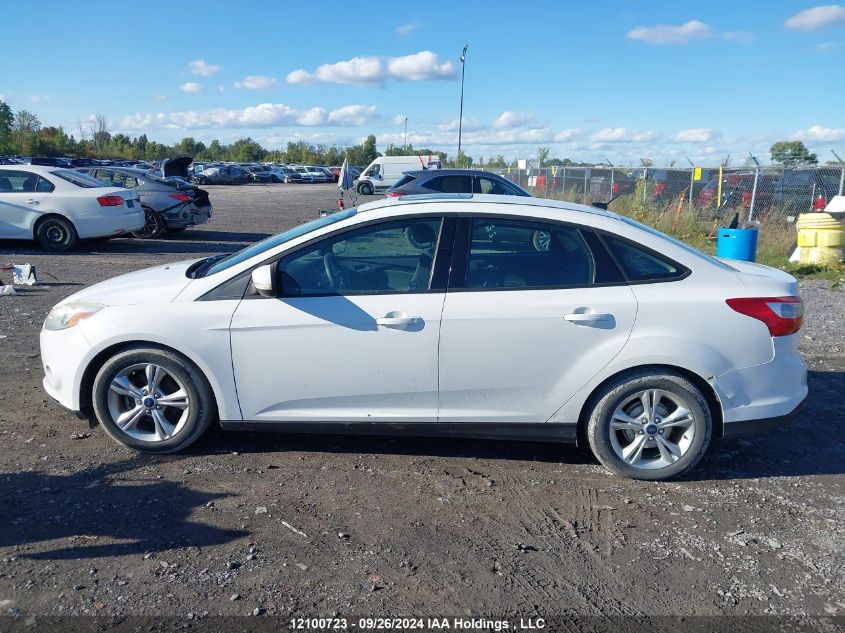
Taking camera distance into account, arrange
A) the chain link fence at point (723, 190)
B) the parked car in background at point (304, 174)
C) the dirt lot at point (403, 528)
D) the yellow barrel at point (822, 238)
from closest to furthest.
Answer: the dirt lot at point (403, 528) < the yellow barrel at point (822, 238) < the chain link fence at point (723, 190) < the parked car in background at point (304, 174)

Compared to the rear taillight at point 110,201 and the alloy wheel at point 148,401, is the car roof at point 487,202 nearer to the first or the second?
the alloy wheel at point 148,401

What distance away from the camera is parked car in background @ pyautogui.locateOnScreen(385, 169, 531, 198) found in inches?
651

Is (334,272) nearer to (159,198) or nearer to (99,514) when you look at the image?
(99,514)

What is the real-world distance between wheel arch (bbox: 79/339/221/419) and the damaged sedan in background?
12.4 m

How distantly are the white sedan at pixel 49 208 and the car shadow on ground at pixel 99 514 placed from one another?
1060 cm

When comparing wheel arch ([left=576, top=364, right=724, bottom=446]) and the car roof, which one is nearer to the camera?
wheel arch ([left=576, top=364, right=724, bottom=446])

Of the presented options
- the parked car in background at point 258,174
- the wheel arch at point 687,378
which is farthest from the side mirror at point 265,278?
the parked car in background at point 258,174

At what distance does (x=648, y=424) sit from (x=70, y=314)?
3752mm

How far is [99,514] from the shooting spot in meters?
4.05

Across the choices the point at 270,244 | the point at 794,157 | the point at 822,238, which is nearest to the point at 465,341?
the point at 270,244

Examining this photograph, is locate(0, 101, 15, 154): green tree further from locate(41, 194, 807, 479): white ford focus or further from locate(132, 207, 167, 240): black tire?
locate(41, 194, 807, 479): white ford focus

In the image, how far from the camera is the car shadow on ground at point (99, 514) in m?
3.77

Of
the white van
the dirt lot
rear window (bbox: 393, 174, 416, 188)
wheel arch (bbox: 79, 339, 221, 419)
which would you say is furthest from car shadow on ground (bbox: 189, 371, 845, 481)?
the white van

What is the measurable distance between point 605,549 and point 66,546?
8.98 ft
